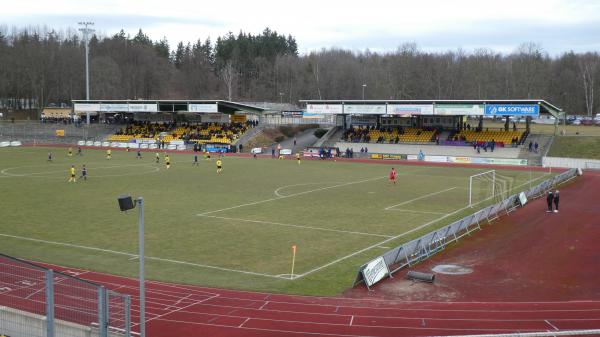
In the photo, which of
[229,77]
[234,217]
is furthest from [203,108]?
[234,217]

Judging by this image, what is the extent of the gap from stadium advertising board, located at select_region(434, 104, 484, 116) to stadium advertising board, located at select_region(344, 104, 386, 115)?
23.2 ft

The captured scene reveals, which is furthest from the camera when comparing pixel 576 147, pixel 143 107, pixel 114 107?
pixel 114 107

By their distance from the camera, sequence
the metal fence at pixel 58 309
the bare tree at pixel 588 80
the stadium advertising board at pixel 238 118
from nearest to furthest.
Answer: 1. the metal fence at pixel 58 309
2. the stadium advertising board at pixel 238 118
3. the bare tree at pixel 588 80

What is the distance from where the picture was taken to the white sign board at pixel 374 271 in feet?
63.9

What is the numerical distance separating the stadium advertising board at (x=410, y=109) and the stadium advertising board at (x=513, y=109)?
278 inches

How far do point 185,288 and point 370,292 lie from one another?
240 inches

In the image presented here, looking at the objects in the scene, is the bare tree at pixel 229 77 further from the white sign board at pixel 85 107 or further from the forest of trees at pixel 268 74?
the white sign board at pixel 85 107

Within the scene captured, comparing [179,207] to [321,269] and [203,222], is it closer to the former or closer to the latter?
[203,222]

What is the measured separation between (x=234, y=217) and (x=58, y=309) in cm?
1965

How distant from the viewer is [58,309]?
12.5 metres

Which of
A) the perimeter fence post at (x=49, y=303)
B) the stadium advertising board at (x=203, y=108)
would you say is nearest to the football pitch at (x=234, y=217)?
the perimeter fence post at (x=49, y=303)

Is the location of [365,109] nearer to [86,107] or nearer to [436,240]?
[86,107]

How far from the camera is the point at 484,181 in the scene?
47094mm

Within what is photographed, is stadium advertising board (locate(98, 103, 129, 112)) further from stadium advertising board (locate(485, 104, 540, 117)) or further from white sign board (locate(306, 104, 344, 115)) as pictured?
stadium advertising board (locate(485, 104, 540, 117))
